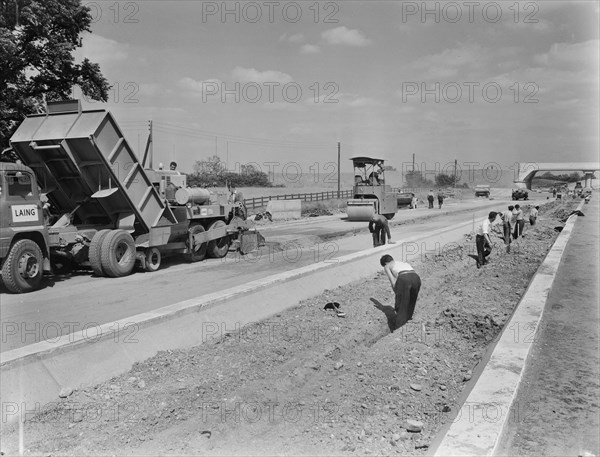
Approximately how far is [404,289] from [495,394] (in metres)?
3.35

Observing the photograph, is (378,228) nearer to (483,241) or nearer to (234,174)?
(483,241)

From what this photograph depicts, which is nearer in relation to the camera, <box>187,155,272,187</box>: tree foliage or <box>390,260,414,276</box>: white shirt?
<box>390,260,414,276</box>: white shirt

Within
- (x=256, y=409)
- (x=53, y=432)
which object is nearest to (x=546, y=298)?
(x=256, y=409)

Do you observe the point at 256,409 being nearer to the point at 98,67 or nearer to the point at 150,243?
the point at 150,243

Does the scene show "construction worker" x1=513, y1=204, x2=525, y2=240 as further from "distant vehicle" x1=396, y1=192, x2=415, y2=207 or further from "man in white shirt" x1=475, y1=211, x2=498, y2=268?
"distant vehicle" x1=396, y1=192, x2=415, y2=207

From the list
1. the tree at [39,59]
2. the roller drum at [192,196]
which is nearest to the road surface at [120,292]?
the roller drum at [192,196]

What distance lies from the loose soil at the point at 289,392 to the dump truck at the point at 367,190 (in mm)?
16726

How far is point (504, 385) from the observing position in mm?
4613

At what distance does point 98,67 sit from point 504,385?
1806 centimetres

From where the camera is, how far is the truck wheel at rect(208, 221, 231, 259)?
13852 mm

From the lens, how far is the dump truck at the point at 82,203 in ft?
30.1

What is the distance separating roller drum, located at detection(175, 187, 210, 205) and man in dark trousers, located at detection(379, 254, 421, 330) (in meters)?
6.20

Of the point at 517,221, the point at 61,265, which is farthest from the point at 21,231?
the point at 517,221

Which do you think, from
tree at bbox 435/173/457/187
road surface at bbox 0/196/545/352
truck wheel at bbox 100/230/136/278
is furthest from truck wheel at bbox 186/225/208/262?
tree at bbox 435/173/457/187
